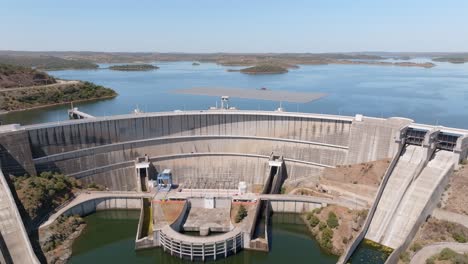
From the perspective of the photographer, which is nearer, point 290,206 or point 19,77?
point 290,206

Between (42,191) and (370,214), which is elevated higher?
(42,191)

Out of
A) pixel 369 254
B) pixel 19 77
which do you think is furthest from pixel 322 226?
pixel 19 77

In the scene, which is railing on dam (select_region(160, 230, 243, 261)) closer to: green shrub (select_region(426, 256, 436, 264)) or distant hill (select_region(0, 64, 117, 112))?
green shrub (select_region(426, 256, 436, 264))

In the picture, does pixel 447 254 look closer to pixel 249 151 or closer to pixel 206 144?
pixel 249 151

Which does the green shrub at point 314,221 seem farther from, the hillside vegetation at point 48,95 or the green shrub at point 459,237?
the hillside vegetation at point 48,95

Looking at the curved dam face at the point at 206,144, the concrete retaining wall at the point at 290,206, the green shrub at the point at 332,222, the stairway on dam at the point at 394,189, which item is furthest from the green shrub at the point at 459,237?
the concrete retaining wall at the point at 290,206

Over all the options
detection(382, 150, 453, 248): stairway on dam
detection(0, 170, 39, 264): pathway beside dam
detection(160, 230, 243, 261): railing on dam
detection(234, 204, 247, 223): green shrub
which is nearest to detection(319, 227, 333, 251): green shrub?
detection(382, 150, 453, 248): stairway on dam
